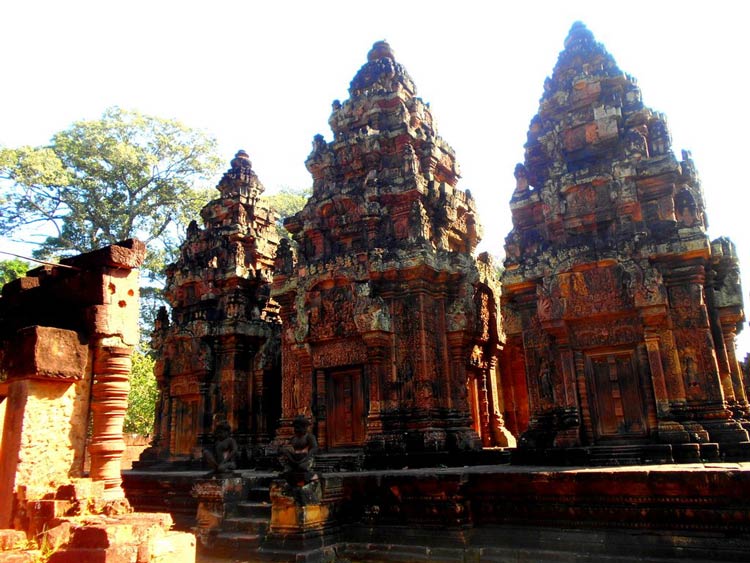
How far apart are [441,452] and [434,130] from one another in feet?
23.5

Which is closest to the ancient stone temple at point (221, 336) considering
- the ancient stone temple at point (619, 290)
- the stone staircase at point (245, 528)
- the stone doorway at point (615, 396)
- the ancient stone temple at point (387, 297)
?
the ancient stone temple at point (387, 297)

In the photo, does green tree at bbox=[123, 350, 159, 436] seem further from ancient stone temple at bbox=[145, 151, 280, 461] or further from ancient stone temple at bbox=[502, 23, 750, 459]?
ancient stone temple at bbox=[502, 23, 750, 459]

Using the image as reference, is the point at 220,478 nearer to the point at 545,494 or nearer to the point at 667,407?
the point at 545,494

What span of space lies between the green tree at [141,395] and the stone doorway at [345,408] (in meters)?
11.9

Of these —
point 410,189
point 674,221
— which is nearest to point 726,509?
point 674,221

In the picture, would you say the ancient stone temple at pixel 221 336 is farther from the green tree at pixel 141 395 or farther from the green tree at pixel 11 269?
the green tree at pixel 141 395

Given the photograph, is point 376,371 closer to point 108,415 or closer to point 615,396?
point 615,396

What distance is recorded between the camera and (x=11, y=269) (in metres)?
18.4

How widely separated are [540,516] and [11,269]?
706 inches

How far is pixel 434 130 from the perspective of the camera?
13188 mm

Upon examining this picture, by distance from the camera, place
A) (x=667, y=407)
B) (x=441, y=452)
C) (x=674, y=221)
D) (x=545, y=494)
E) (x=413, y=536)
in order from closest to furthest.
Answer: (x=545, y=494) < (x=413, y=536) < (x=667, y=407) < (x=674, y=221) < (x=441, y=452)

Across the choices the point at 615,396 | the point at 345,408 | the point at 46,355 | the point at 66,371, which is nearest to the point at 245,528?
the point at 345,408

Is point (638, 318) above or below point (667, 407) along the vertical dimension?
above

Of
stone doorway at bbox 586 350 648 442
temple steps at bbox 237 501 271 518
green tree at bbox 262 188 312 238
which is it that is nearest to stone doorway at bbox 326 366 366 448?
temple steps at bbox 237 501 271 518
